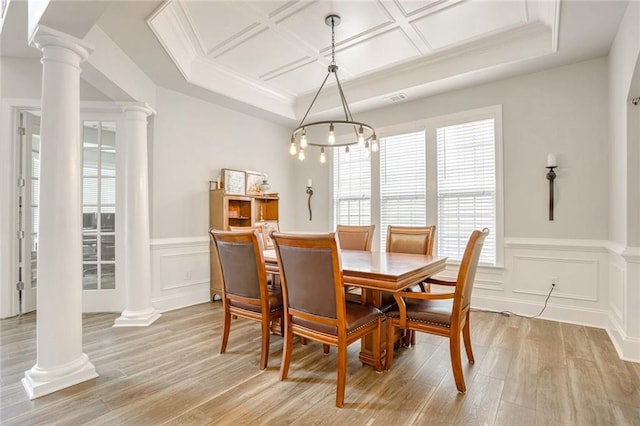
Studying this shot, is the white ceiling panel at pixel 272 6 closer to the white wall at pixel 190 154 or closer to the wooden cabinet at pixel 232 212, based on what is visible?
the white wall at pixel 190 154

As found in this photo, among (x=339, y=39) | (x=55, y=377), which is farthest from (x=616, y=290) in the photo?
(x=55, y=377)

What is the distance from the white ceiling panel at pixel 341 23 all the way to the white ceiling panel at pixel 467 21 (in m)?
0.43

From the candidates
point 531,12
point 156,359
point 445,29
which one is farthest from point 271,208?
point 531,12

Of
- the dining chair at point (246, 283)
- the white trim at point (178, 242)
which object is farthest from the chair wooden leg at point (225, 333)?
the white trim at point (178, 242)

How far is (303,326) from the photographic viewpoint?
216 centimetres

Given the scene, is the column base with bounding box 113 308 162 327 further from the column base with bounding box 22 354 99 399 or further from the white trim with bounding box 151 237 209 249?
the column base with bounding box 22 354 99 399

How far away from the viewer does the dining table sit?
206cm

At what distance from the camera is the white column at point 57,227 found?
214 cm

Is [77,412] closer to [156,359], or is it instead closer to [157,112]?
[156,359]

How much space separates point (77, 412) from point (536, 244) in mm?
4277

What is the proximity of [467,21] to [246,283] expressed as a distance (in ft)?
10.4

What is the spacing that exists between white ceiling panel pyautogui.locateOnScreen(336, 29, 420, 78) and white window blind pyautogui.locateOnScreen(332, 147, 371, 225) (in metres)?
1.35

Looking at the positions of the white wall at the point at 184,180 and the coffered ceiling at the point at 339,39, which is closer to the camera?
the coffered ceiling at the point at 339,39

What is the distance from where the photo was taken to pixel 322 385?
7.08 ft
